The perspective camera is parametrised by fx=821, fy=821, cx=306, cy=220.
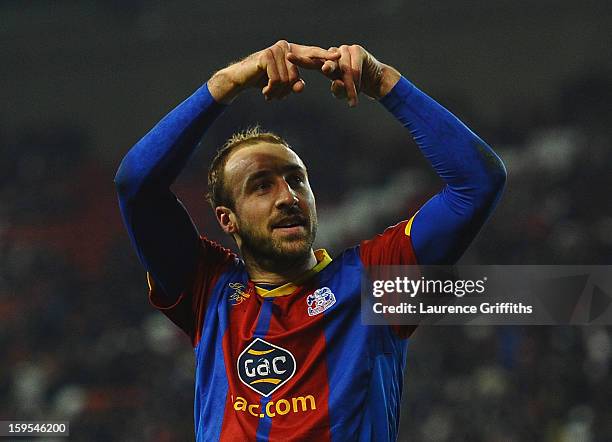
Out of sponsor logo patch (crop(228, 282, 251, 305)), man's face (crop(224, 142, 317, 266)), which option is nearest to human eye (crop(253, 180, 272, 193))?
man's face (crop(224, 142, 317, 266))

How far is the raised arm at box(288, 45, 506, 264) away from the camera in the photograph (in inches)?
73.9

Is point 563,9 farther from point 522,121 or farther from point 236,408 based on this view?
point 236,408

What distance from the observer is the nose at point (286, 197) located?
207 centimetres

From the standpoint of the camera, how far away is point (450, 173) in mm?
1905

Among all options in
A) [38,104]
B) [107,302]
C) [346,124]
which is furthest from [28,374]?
[346,124]

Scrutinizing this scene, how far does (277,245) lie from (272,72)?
0.46 m

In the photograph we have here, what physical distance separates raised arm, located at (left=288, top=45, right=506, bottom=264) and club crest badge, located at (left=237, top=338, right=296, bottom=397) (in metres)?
0.41

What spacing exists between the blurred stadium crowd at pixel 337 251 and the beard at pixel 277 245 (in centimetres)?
359

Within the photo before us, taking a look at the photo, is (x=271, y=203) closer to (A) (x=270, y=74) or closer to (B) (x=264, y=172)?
(B) (x=264, y=172)

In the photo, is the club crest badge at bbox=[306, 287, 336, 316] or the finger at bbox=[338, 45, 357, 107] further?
the club crest badge at bbox=[306, 287, 336, 316]

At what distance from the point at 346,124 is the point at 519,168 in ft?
5.08

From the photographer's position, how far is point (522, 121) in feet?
22.3

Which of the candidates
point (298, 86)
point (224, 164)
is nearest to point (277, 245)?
point (224, 164)

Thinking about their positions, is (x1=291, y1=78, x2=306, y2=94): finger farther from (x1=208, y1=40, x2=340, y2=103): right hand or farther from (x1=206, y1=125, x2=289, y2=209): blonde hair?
(x1=206, y1=125, x2=289, y2=209): blonde hair
